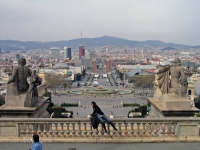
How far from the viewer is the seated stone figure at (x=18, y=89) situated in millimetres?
10469

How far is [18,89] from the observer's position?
420 inches

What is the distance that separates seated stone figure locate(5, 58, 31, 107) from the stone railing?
955 mm

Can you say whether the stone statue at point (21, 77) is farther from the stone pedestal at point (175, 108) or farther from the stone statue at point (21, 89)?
the stone pedestal at point (175, 108)

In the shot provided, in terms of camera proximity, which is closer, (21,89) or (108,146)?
(108,146)

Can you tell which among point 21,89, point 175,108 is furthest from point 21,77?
point 175,108

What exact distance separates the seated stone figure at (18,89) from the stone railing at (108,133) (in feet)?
3.13

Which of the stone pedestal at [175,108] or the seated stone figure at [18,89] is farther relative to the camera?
the seated stone figure at [18,89]

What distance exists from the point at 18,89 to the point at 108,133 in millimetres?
3825

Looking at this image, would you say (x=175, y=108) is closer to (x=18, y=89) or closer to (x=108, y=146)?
(x=108, y=146)

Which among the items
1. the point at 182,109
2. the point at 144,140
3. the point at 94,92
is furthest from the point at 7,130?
the point at 94,92

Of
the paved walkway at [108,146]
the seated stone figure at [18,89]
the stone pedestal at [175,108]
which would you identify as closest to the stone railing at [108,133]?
the paved walkway at [108,146]

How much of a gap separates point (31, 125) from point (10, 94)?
152 centimetres

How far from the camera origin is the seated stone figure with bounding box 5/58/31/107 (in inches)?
412

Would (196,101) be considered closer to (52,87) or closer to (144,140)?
(144,140)
